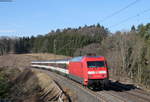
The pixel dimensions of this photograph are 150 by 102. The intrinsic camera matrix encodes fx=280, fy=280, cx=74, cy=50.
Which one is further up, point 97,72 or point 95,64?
point 95,64

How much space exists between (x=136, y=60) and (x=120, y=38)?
28.6 ft

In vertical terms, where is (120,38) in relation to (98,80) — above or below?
above

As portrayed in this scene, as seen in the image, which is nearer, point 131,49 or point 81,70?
point 81,70

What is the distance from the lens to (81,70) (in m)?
26.7

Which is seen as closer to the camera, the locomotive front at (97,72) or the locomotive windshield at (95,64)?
the locomotive front at (97,72)

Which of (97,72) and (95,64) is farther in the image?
(95,64)

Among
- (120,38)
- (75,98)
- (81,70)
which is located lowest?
(75,98)

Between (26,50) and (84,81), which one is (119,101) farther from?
(26,50)

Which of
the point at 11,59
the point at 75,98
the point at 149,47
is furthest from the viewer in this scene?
the point at 11,59

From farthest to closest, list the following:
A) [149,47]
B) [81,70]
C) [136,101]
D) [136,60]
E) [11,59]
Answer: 1. [11,59]
2. [136,60]
3. [149,47]
4. [81,70]
5. [136,101]

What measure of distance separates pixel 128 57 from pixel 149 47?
7.79 metres

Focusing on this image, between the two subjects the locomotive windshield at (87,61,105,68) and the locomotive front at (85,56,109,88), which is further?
the locomotive windshield at (87,61,105,68)

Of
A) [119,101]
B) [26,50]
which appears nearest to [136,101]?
[119,101]

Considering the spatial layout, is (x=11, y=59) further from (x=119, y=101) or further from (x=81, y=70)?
(x=119, y=101)
